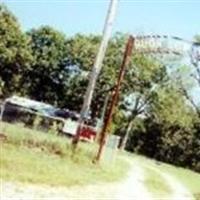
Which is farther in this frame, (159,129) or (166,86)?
(159,129)

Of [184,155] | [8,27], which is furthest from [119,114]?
[8,27]

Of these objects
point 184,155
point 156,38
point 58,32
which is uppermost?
point 58,32

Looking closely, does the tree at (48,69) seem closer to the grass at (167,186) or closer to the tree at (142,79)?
the tree at (142,79)

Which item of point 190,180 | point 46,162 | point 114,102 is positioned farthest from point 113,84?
point 46,162

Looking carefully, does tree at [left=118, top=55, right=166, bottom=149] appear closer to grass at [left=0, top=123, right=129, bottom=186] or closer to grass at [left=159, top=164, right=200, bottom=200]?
grass at [left=159, top=164, right=200, bottom=200]

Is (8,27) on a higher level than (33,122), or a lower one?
higher

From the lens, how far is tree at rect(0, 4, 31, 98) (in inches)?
3408

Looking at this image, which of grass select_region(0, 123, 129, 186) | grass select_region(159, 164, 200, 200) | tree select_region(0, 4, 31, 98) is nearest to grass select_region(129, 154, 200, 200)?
grass select_region(159, 164, 200, 200)

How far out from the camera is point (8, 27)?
285ft

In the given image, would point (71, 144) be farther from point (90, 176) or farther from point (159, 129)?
point (159, 129)

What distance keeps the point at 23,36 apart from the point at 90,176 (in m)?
68.5

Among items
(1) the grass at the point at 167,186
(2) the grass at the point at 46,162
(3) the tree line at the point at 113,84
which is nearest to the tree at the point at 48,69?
(3) the tree line at the point at 113,84

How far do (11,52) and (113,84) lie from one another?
13.5m

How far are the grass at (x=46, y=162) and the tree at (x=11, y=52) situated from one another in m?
A: 56.7
